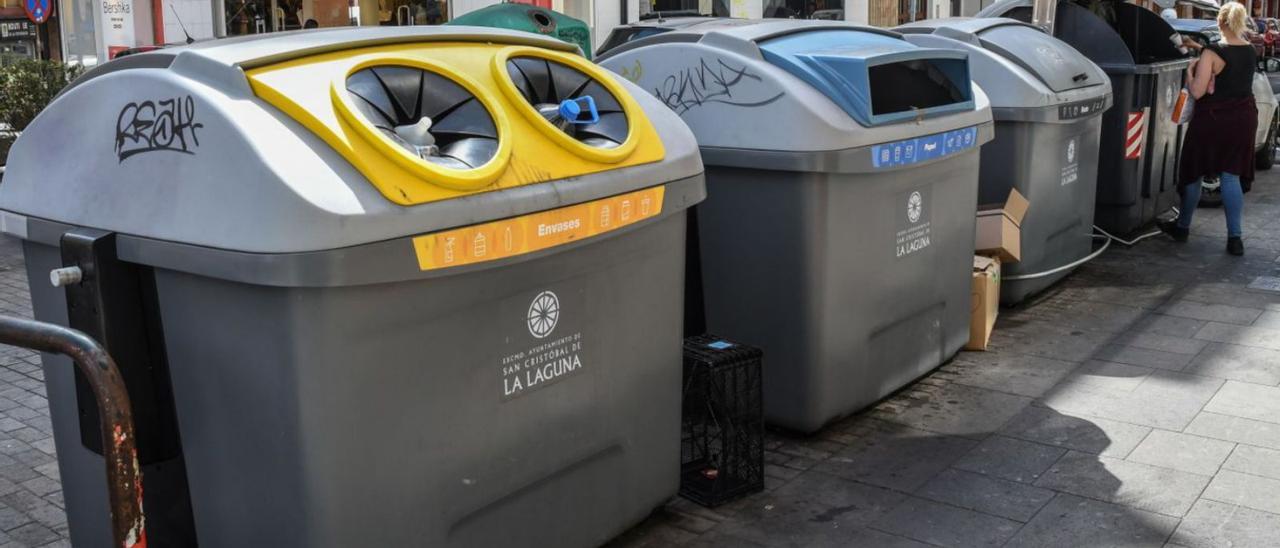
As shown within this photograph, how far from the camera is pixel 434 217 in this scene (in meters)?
2.80

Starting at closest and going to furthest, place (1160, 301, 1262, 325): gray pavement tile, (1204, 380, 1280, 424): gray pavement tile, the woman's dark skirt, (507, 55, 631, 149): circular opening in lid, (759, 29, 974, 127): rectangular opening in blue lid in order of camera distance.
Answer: (507, 55, 631, 149): circular opening in lid < (759, 29, 974, 127): rectangular opening in blue lid < (1204, 380, 1280, 424): gray pavement tile < (1160, 301, 1262, 325): gray pavement tile < the woman's dark skirt

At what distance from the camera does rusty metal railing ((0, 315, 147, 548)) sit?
238 centimetres

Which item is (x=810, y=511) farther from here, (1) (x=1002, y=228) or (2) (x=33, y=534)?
(1) (x=1002, y=228)

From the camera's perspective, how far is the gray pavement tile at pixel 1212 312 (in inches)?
250

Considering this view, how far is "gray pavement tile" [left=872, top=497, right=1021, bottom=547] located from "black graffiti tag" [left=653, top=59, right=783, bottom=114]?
144cm

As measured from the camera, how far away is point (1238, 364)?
18.3 feet

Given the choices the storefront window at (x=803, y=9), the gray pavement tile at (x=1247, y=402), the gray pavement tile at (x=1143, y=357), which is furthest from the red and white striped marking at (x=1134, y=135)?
the storefront window at (x=803, y=9)

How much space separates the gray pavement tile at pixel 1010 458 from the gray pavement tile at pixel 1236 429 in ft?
2.05

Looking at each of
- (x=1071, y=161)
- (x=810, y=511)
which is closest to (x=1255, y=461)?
(x=810, y=511)

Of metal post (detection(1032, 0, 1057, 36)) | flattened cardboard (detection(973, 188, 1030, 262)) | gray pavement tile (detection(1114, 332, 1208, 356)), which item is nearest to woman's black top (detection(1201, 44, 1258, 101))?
metal post (detection(1032, 0, 1057, 36))

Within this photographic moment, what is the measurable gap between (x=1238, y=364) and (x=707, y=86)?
2.79 m

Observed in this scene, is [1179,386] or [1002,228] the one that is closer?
[1179,386]

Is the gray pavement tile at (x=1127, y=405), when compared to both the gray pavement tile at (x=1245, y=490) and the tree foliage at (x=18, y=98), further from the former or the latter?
the tree foliage at (x=18, y=98)

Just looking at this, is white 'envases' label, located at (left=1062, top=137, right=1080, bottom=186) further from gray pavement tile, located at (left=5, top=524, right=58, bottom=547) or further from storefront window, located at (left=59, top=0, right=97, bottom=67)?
storefront window, located at (left=59, top=0, right=97, bottom=67)
